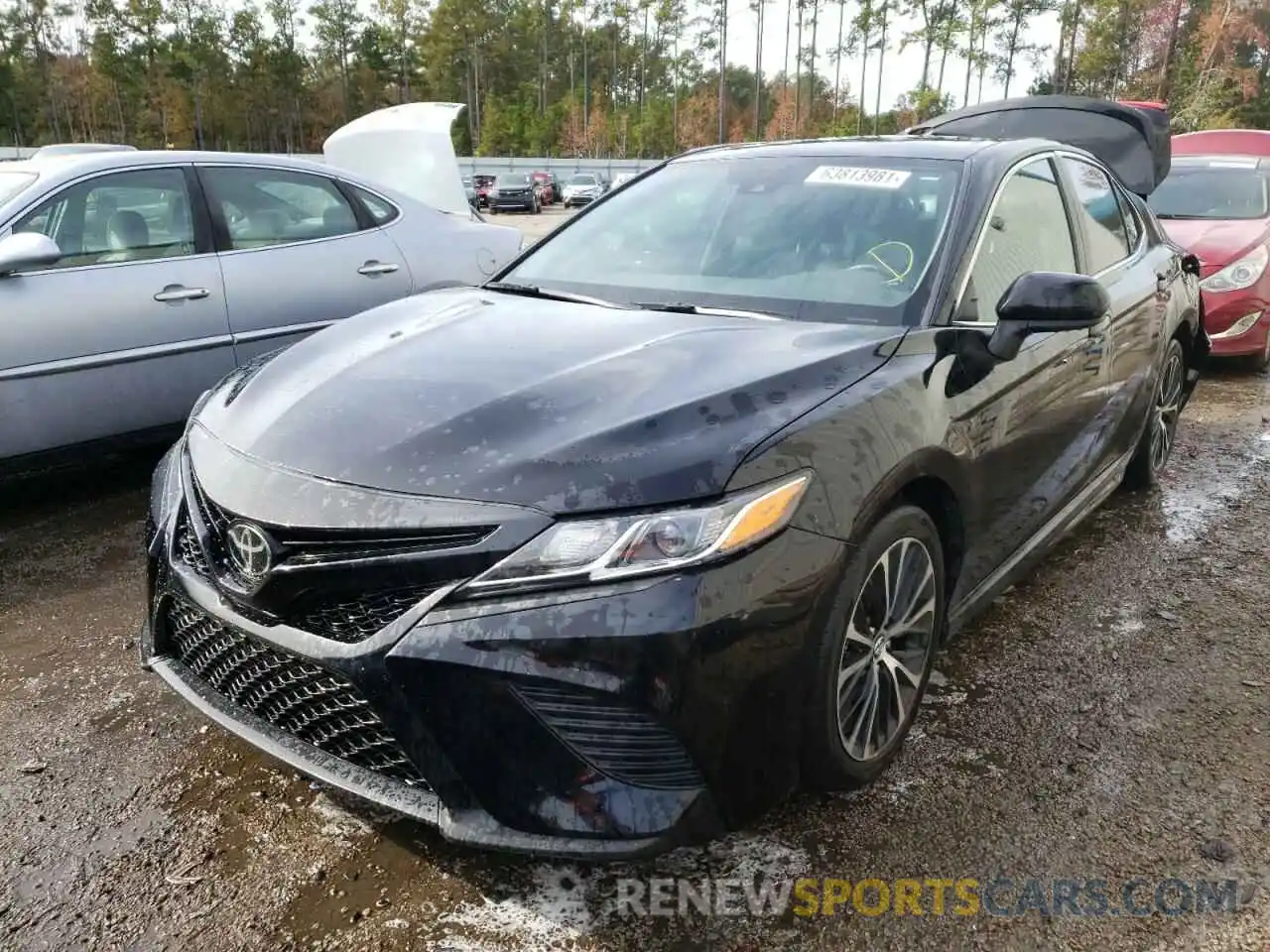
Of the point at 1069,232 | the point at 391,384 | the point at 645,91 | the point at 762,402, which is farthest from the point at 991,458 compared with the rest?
the point at 645,91

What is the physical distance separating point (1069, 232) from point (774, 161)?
1073mm

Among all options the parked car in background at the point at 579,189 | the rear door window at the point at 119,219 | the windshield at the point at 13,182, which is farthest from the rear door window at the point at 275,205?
the parked car in background at the point at 579,189

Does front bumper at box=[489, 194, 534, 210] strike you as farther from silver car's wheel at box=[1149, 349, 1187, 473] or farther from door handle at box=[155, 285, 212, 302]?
silver car's wheel at box=[1149, 349, 1187, 473]

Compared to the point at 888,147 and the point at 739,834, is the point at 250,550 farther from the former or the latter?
the point at 888,147

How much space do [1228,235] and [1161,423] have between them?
11.4ft

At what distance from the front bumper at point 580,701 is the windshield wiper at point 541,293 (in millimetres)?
1194

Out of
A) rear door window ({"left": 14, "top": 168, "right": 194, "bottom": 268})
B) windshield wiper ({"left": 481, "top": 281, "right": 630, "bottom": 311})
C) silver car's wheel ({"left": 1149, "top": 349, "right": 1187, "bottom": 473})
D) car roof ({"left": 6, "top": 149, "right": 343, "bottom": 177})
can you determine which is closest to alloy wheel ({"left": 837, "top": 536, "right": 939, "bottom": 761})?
windshield wiper ({"left": 481, "top": 281, "right": 630, "bottom": 311})

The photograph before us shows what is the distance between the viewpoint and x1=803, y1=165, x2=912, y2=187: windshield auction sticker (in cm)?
296

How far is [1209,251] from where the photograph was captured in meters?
6.92

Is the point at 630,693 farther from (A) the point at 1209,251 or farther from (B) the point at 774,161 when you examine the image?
(A) the point at 1209,251

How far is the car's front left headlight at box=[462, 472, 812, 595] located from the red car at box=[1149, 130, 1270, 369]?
5.48 metres

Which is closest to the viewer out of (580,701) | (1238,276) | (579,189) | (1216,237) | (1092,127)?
(580,701)

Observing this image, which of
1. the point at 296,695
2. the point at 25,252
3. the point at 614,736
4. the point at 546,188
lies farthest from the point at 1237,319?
the point at 546,188

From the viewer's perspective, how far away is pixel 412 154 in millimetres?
8766
